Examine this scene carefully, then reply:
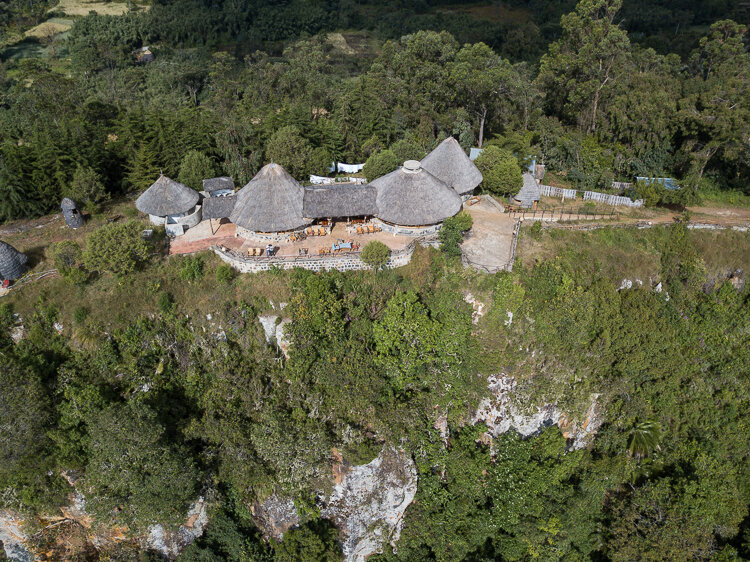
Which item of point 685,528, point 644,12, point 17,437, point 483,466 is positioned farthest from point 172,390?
point 644,12

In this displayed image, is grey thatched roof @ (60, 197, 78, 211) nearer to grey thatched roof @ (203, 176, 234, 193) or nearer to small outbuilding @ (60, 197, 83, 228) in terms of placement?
small outbuilding @ (60, 197, 83, 228)

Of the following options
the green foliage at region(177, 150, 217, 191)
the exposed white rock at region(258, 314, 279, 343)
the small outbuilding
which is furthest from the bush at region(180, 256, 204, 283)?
the small outbuilding

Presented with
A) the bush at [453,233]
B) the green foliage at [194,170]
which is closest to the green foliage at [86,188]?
the green foliage at [194,170]

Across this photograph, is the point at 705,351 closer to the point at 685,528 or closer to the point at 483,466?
the point at 685,528

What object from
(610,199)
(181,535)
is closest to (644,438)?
(610,199)

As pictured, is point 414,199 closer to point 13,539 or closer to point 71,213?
point 71,213

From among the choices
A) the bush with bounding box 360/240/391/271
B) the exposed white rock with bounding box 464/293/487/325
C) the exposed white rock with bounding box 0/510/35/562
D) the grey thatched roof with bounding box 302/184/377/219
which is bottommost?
the exposed white rock with bounding box 0/510/35/562

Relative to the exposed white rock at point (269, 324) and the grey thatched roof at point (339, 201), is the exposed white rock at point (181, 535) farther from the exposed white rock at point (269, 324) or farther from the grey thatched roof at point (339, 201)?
the grey thatched roof at point (339, 201)
